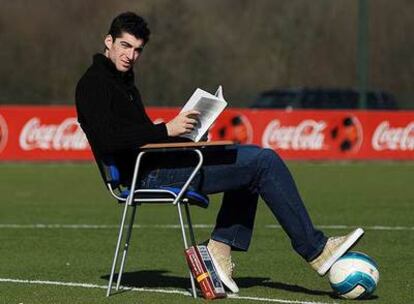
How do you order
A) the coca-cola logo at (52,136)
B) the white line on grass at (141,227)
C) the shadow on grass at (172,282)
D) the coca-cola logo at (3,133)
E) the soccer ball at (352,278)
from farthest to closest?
the coca-cola logo at (52,136), the coca-cola logo at (3,133), the white line on grass at (141,227), the shadow on grass at (172,282), the soccer ball at (352,278)

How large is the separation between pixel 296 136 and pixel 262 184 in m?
20.8

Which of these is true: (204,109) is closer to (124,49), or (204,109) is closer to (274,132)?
(124,49)

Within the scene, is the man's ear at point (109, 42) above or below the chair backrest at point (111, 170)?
above

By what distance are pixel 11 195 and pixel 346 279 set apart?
1180cm

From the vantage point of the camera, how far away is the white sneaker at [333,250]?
28.2 feet

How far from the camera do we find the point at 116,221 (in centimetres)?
1525

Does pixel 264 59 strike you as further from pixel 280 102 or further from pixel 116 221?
pixel 116 221

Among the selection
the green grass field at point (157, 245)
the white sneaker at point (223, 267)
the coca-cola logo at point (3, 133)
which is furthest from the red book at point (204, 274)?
the coca-cola logo at point (3, 133)

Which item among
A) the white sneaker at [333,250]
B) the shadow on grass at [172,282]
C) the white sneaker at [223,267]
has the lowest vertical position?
the shadow on grass at [172,282]

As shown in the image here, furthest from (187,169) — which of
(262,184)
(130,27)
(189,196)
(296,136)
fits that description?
(296,136)

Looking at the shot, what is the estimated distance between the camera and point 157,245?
1244 cm

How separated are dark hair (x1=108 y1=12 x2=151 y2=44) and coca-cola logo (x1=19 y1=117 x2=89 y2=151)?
754 inches

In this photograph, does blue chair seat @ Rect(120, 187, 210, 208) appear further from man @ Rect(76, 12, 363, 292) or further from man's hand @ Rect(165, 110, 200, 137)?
man's hand @ Rect(165, 110, 200, 137)

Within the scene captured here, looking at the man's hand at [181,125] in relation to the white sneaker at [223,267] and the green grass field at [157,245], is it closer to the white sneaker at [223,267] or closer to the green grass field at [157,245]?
the white sneaker at [223,267]
